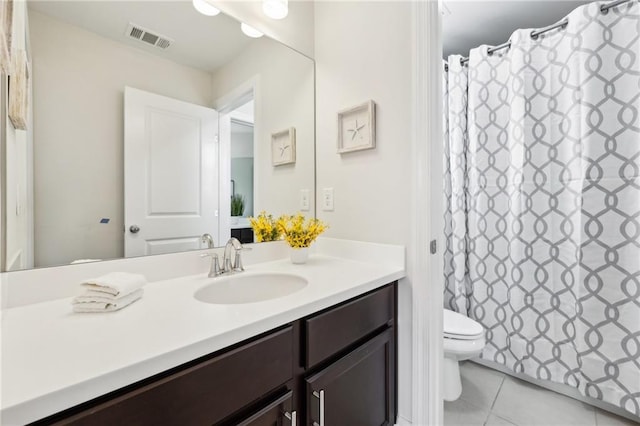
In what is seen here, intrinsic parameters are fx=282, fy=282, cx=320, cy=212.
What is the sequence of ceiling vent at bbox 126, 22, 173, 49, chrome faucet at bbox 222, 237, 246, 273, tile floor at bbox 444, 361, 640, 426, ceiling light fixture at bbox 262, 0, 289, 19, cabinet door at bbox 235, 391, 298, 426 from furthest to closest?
tile floor at bbox 444, 361, 640, 426 → ceiling light fixture at bbox 262, 0, 289, 19 → chrome faucet at bbox 222, 237, 246, 273 → ceiling vent at bbox 126, 22, 173, 49 → cabinet door at bbox 235, 391, 298, 426

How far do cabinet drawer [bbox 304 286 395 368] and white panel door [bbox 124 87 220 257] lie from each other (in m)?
0.63

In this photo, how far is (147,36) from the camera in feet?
3.41

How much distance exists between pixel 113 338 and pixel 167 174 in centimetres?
68

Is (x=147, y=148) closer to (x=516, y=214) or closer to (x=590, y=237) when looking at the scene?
(x=516, y=214)

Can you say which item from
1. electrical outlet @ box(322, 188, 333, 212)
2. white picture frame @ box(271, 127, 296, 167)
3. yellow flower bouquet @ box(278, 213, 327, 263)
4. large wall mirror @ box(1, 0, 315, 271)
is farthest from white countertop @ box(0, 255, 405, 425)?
white picture frame @ box(271, 127, 296, 167)

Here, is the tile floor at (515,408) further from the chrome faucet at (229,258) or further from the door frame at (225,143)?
the door frame at (225,143)

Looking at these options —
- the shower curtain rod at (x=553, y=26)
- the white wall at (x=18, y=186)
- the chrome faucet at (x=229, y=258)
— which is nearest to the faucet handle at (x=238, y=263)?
the chrome faucet at (x=229, y=258)

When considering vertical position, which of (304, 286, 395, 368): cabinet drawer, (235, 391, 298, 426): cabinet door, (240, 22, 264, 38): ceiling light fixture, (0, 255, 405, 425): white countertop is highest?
(240, 22, 264, 38): ceiling light fixture

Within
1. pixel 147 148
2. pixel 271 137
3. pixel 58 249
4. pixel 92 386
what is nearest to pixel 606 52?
pixel 271 137

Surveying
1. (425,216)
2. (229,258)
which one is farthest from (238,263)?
(425,216)

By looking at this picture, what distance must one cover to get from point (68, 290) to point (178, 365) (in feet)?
1.87

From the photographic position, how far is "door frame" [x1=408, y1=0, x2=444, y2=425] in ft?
3.74

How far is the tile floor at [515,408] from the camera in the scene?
1454 millimetres

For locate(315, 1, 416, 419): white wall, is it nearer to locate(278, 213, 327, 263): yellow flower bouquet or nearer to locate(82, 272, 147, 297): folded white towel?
locate(278, 213, 327, 263): yellow flower bouquet
